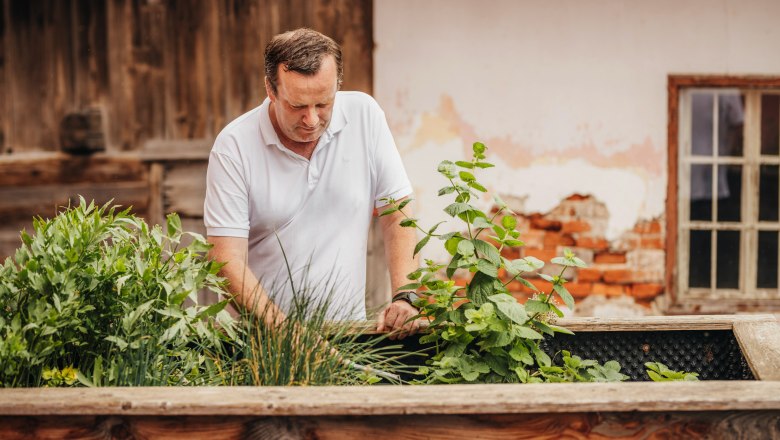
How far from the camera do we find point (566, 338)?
2283 millimetres

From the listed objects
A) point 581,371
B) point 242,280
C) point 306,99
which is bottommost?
point 581,371

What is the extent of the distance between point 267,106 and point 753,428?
1.57 metres

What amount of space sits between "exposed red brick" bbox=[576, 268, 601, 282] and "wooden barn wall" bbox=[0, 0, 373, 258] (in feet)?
6.57

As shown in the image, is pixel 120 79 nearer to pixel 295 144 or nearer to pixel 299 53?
pixel 295 144

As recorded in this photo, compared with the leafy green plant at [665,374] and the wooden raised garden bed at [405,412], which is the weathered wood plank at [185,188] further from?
the wooden raised garden bed at [405,412]

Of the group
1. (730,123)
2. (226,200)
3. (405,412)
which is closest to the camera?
(405,412)

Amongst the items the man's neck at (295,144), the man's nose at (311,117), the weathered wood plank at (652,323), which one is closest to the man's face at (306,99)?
the man's nose at (311,117)

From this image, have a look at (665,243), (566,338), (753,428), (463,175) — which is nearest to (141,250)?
(463,175)

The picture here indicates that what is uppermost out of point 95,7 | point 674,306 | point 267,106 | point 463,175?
point 95,7

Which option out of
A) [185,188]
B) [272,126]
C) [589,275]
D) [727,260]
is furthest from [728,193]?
[272,126]

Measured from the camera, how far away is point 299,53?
2297 mm

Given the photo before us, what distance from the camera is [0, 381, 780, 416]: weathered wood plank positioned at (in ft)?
4.94

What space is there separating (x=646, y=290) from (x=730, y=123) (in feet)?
3.55

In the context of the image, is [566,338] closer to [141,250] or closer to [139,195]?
[141,250]
